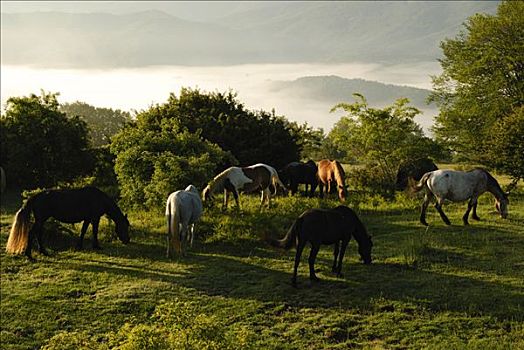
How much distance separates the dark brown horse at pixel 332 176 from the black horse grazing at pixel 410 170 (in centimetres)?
452

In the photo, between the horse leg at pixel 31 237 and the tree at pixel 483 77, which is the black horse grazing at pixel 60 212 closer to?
the horse leg at pixel 31 237

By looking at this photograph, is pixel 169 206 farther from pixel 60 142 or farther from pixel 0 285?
pixel 60 142

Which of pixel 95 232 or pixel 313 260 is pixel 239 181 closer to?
pixel 95 232

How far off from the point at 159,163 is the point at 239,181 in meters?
3.20

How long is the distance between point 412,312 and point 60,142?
27.0 meters

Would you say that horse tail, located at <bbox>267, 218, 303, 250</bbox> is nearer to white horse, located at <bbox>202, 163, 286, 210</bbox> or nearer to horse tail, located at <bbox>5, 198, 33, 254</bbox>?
white horse, located at <bbox>202, 163, 286, 210</bbox>

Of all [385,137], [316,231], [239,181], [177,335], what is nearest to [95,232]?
[239,181]

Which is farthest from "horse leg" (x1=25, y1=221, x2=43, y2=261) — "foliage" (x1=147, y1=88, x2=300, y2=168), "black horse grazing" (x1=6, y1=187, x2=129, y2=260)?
"foliage" (x1=147, y1=88, x2=300, y2=168)

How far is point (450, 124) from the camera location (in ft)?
121

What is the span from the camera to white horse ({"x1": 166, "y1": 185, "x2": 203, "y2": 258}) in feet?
50.8

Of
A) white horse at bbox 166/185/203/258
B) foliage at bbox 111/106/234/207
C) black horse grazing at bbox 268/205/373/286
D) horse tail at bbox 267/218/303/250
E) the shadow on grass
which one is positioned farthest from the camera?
foliage at bbox 111/106/234/207

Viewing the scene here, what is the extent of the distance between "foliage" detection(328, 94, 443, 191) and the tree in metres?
6.27

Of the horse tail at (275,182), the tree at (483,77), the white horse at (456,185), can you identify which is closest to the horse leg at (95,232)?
the horse tail at (275,182)

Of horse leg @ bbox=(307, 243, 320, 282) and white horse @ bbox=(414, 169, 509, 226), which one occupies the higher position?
white horse @ bbox=(414, 169, 509, 226)
